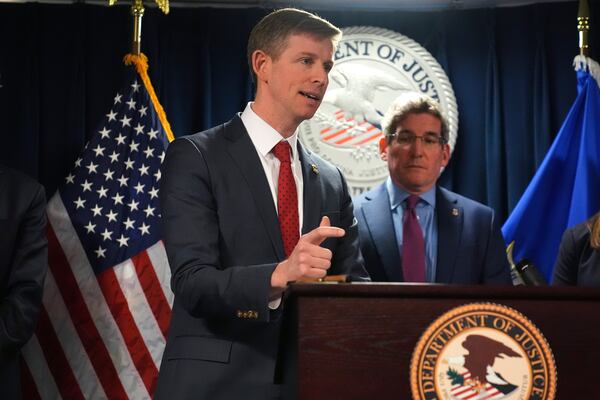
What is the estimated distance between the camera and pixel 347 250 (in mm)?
2727

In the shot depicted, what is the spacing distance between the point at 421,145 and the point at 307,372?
2052 mm

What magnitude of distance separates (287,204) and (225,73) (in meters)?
2.09

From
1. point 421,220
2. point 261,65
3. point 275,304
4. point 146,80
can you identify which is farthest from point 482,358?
point 146,80

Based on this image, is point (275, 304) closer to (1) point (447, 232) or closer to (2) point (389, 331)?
(2) point (389, 331)

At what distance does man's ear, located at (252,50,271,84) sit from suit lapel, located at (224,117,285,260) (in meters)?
0.18

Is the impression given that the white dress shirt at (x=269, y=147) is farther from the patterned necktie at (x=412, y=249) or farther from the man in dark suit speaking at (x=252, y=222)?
the patterned necktie at (x=412, y=249)

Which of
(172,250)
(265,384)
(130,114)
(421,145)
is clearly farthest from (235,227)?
(130,114)

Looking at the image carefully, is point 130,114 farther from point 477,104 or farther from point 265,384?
point 265,384

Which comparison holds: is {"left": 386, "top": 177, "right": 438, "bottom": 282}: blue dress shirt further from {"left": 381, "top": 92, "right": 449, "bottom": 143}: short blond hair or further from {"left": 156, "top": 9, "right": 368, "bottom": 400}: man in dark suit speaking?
{"left": 156, "top": 9, "right": 368, "bottom": 400}: man in dark suit speaking

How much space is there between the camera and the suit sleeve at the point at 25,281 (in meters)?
3.33

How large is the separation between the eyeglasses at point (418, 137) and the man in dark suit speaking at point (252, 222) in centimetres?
89

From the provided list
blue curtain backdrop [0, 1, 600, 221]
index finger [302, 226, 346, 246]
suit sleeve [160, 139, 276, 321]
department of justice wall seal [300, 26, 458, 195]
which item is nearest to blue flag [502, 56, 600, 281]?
blue curtain backdrop [0, 1, 600, 221]

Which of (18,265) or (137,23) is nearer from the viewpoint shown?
(18,265)

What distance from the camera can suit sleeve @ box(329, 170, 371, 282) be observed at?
2703 mm
